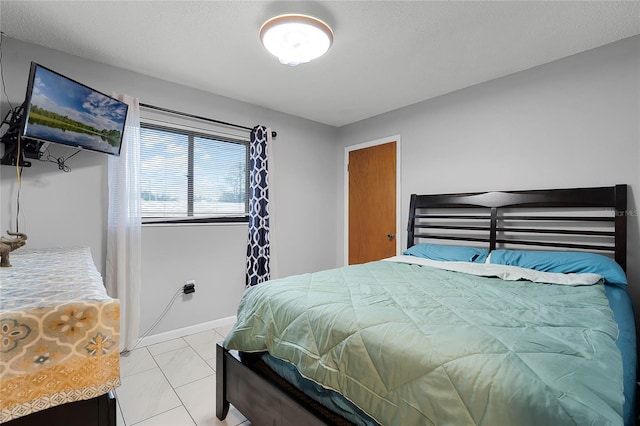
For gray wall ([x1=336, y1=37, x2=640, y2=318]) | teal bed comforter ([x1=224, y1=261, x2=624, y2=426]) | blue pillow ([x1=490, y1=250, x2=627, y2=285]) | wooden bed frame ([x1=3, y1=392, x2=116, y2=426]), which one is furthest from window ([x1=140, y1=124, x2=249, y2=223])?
blue pillow ([x1=490, y1=250, x2=627, y2=285])

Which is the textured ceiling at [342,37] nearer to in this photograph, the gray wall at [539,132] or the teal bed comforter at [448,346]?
the gray wall at [539,132]

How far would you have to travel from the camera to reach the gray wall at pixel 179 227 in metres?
2.25

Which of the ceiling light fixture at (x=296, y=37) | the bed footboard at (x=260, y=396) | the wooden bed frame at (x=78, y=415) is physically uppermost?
the ceiling light fixture at (x=296, y=37)

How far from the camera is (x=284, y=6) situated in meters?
1.82

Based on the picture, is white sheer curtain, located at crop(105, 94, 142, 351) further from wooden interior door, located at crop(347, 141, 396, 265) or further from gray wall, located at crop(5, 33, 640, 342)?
wooden interior door, located at crop(347, 141, 396, 265)

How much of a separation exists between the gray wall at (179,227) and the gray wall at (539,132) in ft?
4.09

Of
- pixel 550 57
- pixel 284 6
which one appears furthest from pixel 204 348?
pixel 550 57

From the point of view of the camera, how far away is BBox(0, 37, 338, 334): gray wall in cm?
225

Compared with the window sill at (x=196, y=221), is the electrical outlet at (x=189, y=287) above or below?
below

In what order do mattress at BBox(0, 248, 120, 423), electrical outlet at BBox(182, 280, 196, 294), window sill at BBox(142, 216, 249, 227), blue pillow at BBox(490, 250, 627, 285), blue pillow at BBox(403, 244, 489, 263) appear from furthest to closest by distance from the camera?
electrical outlet at BBox(182, 280, 196, 294), window sill at BBox(142, 216, 249, 227), blue pillow at BBox(403, 244, 489, 263), blue pillow at BBox(490, 250, 627, 285), mattress at BBox(0, 248, 120, 423)

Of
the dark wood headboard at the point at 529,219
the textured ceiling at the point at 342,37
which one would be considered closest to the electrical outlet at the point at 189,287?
the textured ceiling at the point at 342,37

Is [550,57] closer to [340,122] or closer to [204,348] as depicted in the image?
[340,122]

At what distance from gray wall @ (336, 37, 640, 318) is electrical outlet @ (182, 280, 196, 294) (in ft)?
7.89

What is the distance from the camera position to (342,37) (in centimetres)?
214
